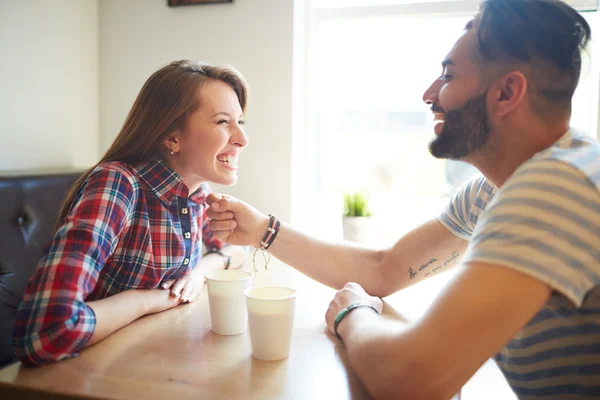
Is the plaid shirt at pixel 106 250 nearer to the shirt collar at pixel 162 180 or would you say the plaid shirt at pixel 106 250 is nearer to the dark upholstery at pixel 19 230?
the shirt collar at pixel 162 180

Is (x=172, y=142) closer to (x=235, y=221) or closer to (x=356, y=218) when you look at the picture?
(x=235, y=221)

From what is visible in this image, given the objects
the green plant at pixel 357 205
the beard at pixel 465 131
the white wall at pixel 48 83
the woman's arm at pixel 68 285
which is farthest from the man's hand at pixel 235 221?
the white wall at pixel 48 83

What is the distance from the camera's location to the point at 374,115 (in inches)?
99.9

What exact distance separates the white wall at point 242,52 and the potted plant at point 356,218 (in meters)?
0.27

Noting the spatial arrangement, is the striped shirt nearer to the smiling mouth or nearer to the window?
the smiling mouth

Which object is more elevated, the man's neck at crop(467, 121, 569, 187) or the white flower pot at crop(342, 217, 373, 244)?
the man's neck at crop(467, 121, 569, 187)

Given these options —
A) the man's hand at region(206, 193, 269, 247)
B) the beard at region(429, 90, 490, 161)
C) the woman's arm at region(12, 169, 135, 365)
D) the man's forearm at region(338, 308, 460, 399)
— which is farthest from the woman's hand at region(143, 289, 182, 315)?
the beard at region(429, 90, 490, 161)

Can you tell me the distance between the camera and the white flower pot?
220 centimetres

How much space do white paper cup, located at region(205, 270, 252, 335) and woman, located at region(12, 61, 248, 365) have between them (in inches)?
7.8

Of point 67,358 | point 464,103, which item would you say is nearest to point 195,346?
point 67,358

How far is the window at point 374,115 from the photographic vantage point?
245 centimetres

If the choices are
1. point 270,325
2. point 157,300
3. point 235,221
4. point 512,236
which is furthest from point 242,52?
point 512,236

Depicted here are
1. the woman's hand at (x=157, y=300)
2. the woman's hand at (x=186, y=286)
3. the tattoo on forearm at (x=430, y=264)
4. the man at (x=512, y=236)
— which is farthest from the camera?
the tattoo on forearm at (x=430, y=264)

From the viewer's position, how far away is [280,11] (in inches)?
89.7
